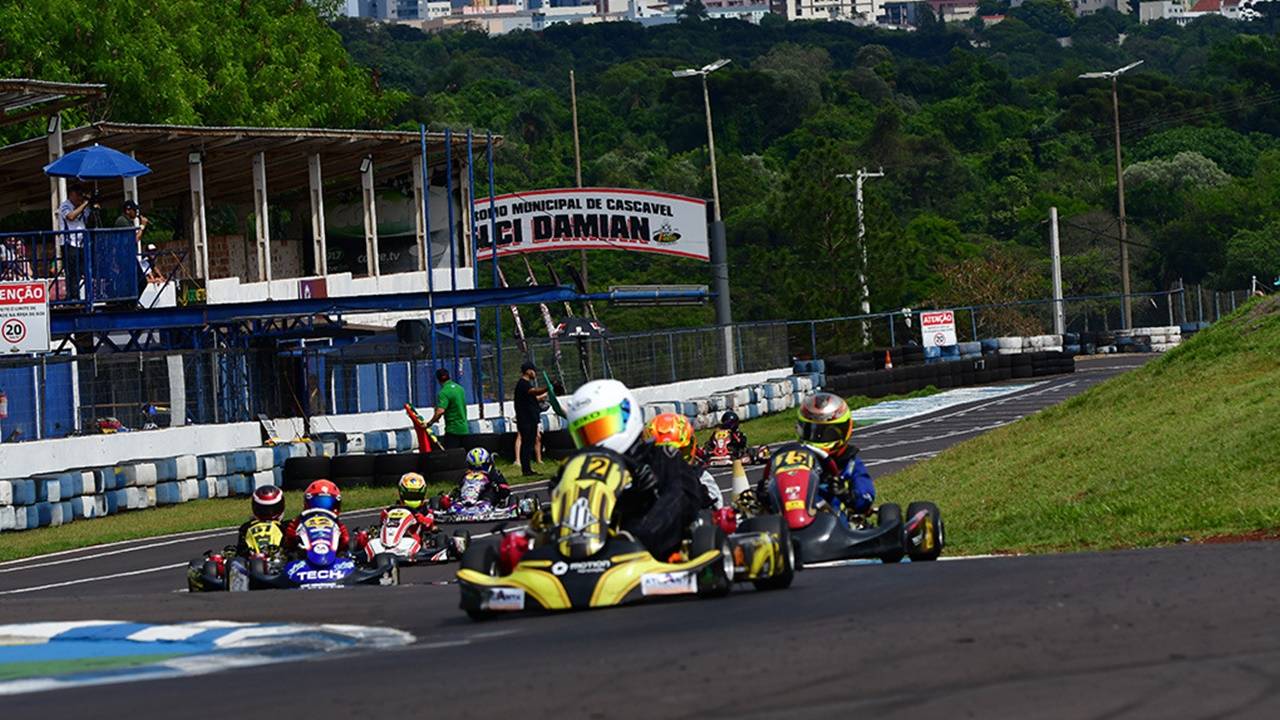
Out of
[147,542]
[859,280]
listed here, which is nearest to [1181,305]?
[859,280]

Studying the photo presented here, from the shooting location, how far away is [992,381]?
1831 inches

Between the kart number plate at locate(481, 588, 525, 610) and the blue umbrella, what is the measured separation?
2094 centimetres

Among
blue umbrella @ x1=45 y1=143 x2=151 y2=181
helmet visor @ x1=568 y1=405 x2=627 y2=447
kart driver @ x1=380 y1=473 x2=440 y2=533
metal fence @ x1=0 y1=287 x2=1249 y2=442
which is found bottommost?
kart driver @ x1=380 y1=473 x2=440 y2=533

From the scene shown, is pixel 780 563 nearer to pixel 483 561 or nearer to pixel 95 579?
pixel 483 561

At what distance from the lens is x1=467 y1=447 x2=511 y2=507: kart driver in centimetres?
2092

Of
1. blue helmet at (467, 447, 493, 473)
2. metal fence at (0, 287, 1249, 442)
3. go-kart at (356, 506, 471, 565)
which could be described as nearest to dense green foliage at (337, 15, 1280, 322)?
metal fence at (0, 287, 1249, 442)

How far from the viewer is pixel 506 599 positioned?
10.0 m

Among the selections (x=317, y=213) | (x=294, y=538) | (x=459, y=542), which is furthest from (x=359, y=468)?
(x=317, y=213)

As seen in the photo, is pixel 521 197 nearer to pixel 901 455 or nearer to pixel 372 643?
pixel 901 455

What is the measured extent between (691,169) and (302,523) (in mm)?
89622

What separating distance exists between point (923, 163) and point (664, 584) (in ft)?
320

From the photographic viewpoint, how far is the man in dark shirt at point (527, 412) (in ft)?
89.6

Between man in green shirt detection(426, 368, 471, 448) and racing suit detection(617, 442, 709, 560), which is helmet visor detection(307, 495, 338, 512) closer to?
racing suit detection(617, 442, 709, 560)

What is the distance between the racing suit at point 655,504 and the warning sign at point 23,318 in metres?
13.8
